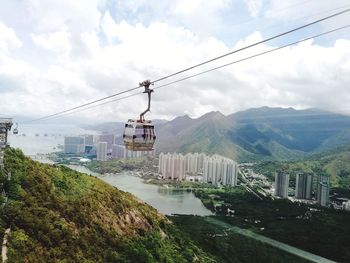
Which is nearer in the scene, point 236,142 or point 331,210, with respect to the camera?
point 331,210

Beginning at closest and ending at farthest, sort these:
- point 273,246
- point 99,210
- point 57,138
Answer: point 99,210 < point 273,246 < point 57,138

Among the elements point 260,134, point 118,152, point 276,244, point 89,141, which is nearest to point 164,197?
point 276,244

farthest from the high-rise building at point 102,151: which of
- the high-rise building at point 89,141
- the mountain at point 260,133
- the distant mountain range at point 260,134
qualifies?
the mountain at point 260,133

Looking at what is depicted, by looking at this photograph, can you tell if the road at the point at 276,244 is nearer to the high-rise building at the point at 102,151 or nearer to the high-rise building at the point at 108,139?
the high-rise building at the point at 102,151

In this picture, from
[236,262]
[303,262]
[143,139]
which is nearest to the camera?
[143,139]

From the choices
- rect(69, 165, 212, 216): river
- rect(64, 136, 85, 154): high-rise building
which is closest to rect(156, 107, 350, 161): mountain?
rect(64, 136, 85, 154): high-rise building

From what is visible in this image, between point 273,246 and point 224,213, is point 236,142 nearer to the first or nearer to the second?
point 224,213

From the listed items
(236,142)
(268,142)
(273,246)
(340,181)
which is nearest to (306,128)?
(268,142)

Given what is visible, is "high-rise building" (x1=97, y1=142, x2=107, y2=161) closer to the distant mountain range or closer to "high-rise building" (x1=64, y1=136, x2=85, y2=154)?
"high-rise building" (x1=64, y1=136, x2=85, y2=154)
